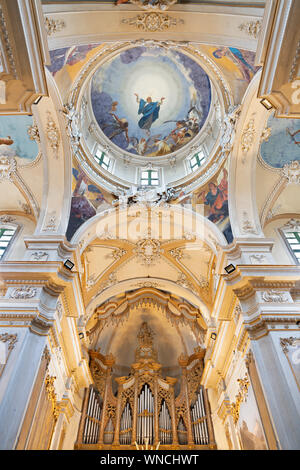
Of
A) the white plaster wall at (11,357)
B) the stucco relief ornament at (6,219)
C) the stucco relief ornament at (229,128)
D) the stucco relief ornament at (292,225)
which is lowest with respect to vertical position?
the white plaster wall at (11,357)

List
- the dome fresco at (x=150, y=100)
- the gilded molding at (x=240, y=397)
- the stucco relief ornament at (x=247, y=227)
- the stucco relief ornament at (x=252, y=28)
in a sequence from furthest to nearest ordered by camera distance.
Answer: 1. the dome fresco at (x=150, y=100)
2. the stucco relief ornament at (x=247, y=227)
3. the gilded molding at (x=240, y=397)
4. the stucco relief ornament at (x=252, y=28)

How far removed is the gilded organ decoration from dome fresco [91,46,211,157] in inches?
370

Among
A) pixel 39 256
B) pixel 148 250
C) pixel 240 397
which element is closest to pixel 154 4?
pixel 39 256

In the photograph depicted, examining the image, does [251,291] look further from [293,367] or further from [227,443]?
[227,443]

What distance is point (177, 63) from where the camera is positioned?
1334 cm

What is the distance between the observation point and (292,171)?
10.9m

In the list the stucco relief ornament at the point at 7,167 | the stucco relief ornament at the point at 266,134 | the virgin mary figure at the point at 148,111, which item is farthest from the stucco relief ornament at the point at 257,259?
the virgin mary figure at the point at 148,111

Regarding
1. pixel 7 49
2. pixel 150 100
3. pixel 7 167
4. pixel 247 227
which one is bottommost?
pixel 7 49

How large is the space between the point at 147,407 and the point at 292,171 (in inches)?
421

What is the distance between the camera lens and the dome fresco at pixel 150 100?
13289 millimetres

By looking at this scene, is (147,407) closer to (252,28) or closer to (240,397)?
(240,397)

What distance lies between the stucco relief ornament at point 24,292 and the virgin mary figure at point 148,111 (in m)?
9.69

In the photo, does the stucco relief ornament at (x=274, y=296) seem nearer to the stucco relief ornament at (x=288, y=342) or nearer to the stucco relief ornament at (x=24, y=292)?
the stucco relief ornament at (x=288, y=342)

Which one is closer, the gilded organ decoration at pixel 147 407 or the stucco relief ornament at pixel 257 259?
the stucco relief ornament at pixel 257 259
